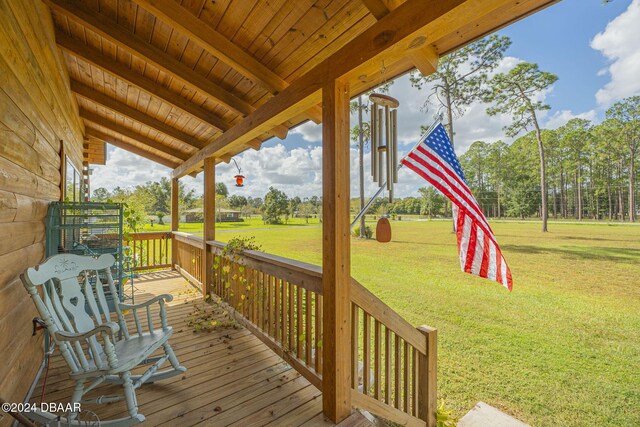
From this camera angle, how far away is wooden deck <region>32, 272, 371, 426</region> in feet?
5.73

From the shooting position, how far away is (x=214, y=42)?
2023 millimetres

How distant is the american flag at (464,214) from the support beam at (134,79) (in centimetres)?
267

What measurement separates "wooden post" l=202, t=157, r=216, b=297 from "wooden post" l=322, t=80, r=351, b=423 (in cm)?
279

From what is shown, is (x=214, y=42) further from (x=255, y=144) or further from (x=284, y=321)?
(x=284, y=321)

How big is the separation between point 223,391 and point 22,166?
2051 mm

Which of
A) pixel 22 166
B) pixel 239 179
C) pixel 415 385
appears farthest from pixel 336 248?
pixel 239 179

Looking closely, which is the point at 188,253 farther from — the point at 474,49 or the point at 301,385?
the point at 474,49

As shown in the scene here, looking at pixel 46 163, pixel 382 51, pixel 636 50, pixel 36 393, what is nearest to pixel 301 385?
pixel 36 393

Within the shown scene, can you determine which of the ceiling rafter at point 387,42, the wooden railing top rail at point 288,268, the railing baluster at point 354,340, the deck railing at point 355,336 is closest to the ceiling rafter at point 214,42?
the ceiling rafter at point 387,42

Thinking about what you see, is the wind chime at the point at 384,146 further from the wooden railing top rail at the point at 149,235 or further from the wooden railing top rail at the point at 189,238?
the wooden railing top rail at the point at 149,235

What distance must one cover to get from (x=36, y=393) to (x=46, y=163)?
181cm

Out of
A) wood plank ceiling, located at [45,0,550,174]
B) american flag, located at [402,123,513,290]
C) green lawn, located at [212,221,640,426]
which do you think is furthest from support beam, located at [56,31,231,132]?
Result: american flag, located at [402,123,513,290]

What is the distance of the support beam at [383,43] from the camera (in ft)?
3.77

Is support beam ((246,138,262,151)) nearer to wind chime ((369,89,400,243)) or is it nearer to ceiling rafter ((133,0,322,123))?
ceiling rafter ((133,0,322,123))
